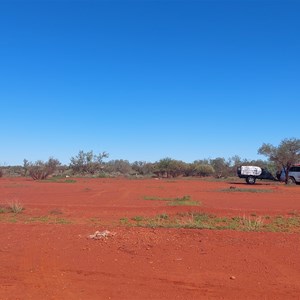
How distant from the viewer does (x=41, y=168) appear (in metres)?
56.9

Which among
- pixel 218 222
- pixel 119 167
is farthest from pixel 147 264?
pixel 119 167

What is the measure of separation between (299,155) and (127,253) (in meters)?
38.0

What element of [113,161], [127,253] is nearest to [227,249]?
[127,253]

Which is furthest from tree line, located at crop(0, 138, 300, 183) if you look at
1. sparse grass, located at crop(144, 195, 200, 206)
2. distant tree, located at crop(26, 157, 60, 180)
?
sparse grass, located at crop(144, 195, 200, 206)

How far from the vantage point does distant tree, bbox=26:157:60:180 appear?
2192 inches

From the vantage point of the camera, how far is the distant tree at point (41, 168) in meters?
55.7

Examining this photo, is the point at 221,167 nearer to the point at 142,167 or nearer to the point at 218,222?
the point at 142,167

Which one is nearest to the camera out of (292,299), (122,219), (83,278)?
(292,299)

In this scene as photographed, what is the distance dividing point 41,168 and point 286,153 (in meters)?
32.5

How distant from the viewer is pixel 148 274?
7324mm

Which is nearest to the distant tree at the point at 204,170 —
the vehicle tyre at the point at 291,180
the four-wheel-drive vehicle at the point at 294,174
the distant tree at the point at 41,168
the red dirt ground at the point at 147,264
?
the distant tree at the point at 41,168

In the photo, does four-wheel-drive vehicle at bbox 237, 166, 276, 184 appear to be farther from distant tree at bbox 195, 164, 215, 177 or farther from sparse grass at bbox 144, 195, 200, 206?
distant tree at bbox 195, 164, 215, 177

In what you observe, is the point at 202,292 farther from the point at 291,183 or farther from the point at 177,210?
the point at 291,183

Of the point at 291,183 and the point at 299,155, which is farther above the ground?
the point at 299,155
